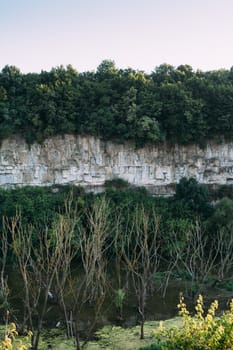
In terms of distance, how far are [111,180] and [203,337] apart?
1731 cm

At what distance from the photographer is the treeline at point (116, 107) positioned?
69.8 ft

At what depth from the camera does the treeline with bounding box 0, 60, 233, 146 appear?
21.3m

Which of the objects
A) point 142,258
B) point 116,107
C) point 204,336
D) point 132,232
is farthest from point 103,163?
point 204,336

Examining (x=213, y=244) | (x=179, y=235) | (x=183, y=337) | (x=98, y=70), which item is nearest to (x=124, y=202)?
(x=179, y=235)

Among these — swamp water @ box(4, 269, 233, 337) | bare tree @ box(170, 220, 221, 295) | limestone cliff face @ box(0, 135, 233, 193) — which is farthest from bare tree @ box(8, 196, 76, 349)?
limestone cliff face @ box(0, 135, 233, 193)

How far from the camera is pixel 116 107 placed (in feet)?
71.2

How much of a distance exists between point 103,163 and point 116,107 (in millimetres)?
3200

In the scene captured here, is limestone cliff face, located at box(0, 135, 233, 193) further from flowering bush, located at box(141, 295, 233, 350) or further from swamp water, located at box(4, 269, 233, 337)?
flowering bush, located at box(141, 295, 233, 350)

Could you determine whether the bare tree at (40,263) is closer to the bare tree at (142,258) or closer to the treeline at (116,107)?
the bare tree at (142,258)

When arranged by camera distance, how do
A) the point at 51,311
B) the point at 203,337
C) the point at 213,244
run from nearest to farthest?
the point at 203,337 < the point at 51,311 < the point at 213,244

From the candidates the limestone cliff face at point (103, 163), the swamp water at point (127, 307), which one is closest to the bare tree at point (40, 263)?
the swamp water at point (127, 307)

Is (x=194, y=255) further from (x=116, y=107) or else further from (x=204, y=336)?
(x=116, y=107)

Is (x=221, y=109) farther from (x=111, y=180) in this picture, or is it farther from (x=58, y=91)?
(x=58, y=91)

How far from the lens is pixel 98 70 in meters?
23.6
